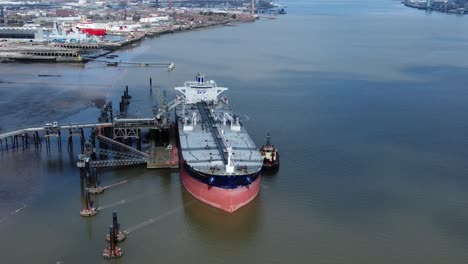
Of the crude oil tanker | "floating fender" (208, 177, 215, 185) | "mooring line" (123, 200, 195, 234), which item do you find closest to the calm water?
"mooring line" (123, 200, 195, 234)

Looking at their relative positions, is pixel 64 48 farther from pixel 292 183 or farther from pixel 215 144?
pixel 292 183

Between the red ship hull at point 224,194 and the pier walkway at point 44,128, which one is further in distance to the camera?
the pier walkway at point 44,128

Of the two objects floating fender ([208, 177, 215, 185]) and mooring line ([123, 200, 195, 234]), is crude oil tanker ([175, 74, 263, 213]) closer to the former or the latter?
floating fender ([208, 177, 215, 185])

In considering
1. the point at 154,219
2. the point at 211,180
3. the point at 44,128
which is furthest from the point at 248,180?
the point at 44,128

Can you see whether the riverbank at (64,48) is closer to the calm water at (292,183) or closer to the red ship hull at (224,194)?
the calm water at (292,183)

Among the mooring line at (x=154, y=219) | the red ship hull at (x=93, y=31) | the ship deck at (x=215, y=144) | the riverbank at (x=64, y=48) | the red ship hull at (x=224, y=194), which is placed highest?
the red ship hull at (x=93, y=31)

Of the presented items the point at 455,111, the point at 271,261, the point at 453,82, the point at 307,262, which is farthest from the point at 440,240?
the point at 453,82

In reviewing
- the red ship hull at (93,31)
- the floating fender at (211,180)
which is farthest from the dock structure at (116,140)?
the red ship hull at (93,31)
